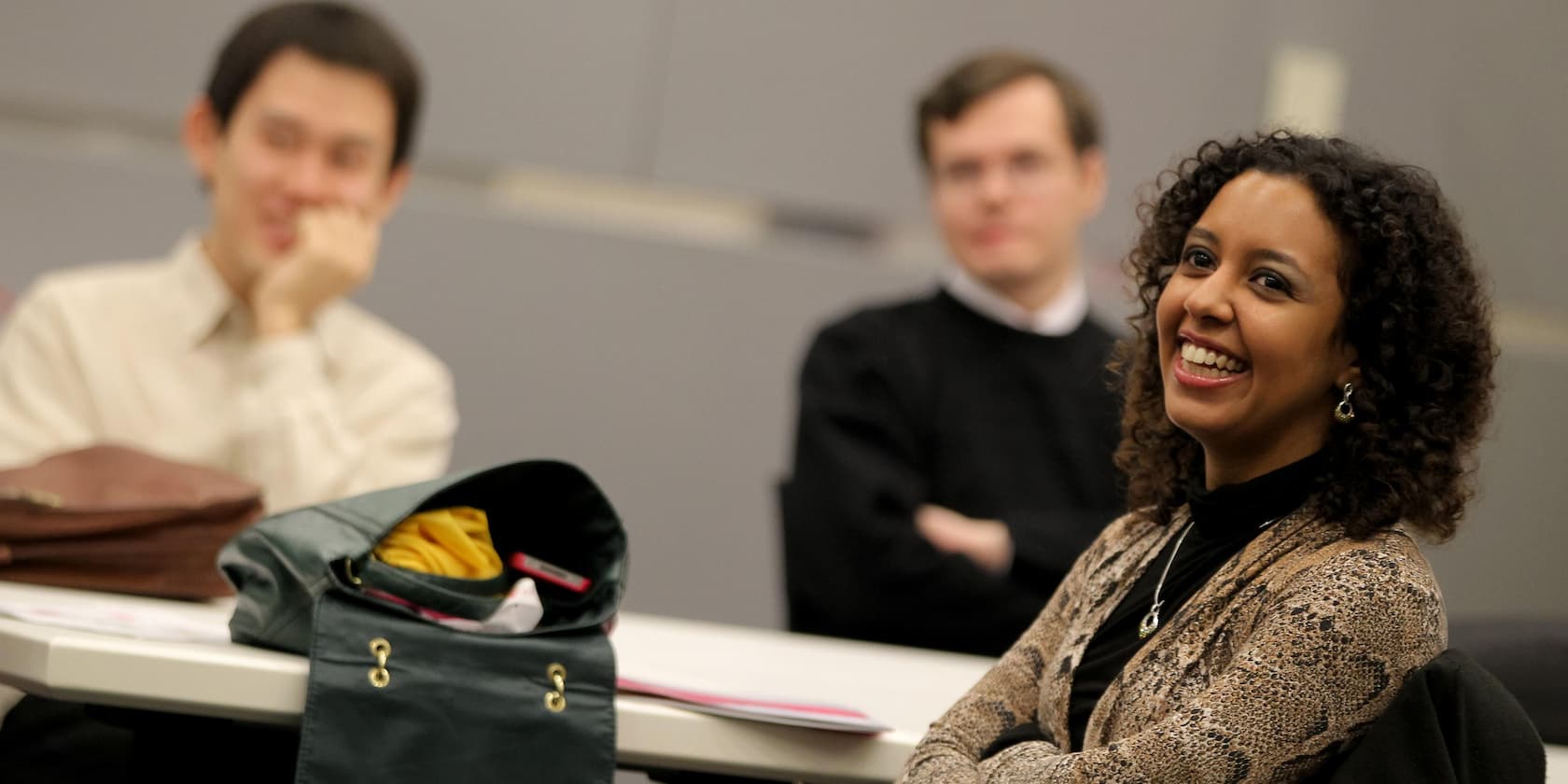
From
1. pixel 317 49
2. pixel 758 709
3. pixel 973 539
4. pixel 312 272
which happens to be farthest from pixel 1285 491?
pixel 317 49

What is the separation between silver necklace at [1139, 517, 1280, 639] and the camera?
1502 mm

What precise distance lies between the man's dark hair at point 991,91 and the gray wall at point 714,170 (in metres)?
0.63

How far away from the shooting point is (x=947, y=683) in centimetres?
214

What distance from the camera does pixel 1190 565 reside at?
1.54 metres

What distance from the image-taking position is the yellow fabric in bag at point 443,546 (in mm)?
1631

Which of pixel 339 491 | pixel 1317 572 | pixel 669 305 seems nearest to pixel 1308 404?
pixel 1317 572

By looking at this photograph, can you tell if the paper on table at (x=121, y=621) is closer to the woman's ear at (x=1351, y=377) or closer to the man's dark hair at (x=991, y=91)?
the woman's ear at (x=1351, y=377)

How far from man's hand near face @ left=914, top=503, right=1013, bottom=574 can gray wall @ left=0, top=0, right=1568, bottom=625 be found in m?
1.07

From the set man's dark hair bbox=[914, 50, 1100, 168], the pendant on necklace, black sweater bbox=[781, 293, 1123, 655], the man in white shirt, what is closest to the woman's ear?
the pendant on necklace

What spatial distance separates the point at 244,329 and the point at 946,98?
1304mm

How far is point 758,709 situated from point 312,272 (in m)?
1.54

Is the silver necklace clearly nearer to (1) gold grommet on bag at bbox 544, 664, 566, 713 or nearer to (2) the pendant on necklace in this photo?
(2) the pendant on necklace

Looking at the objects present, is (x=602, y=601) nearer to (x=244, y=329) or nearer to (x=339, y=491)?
(x=339, y=491)

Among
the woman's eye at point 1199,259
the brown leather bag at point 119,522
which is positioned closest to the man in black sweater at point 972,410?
the brown leather bag at point 119,522
